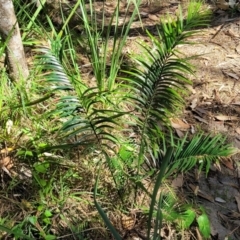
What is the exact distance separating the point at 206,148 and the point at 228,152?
103mm

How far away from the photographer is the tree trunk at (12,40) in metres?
2.43

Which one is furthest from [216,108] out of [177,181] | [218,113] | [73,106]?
[73,106]

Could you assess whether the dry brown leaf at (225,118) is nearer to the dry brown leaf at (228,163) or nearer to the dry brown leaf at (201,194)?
the dry brown leaf at (228,163)

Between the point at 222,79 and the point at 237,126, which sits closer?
the point at 237,126

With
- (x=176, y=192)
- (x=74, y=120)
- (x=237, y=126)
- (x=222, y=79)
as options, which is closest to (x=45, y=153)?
(x=74, y=120)

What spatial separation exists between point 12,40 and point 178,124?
3.60ft

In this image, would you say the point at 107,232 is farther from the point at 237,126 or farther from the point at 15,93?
the point at 237,126

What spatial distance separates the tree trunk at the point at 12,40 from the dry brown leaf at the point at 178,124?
0.93m

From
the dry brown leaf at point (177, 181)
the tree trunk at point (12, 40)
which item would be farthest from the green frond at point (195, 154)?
the tree trunk at point (12, 40)

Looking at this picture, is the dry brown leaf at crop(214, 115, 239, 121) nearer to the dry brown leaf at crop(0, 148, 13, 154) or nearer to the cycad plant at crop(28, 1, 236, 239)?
the cycad plant at crop(28, 1, 236, 239)

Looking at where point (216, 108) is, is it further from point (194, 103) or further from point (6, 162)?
point (6, 162)

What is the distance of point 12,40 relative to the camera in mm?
2523

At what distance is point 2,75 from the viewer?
2.55m

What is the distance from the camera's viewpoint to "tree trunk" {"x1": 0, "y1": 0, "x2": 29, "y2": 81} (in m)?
2.43
